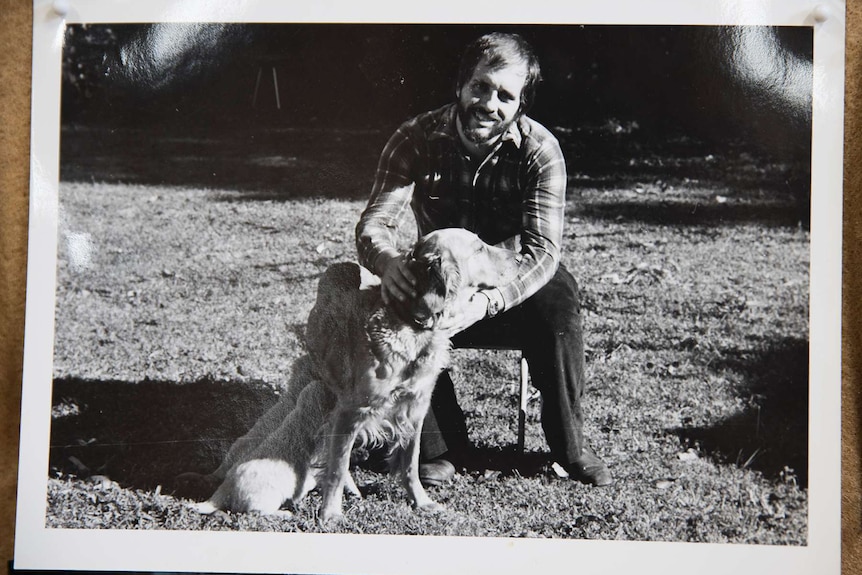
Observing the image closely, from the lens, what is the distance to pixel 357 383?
354 centimetres

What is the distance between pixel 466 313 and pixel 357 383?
2.30 ft

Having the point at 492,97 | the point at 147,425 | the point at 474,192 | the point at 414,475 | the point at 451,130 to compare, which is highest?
the point at 492,97

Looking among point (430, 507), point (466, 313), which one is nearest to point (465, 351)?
point (466, 313)

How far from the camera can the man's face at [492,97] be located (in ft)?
12.0

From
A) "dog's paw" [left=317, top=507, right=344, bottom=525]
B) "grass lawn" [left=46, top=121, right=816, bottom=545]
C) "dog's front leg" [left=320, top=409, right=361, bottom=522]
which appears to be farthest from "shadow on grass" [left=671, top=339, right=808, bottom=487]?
"dog's paw" [left=317, top=507, right=344, bottom=525]

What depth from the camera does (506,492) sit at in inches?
143

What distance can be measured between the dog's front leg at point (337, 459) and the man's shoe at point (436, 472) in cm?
42

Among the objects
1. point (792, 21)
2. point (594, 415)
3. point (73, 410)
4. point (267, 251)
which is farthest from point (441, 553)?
point (792, 21)

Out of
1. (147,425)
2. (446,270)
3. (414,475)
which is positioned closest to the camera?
(446,270)

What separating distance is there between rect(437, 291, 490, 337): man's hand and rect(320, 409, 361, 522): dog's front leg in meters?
0.70

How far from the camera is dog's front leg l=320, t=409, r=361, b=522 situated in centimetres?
355

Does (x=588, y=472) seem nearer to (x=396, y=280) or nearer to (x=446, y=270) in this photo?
(x=446, y=270)

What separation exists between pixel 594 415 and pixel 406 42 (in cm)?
236

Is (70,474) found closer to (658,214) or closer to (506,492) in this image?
(506,492)
